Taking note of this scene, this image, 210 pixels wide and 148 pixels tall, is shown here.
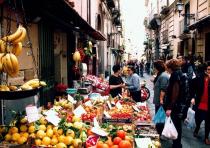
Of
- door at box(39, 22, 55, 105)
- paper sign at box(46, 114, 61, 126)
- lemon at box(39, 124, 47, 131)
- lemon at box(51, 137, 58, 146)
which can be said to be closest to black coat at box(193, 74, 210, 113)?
door at box(39, 22, 55, 105)

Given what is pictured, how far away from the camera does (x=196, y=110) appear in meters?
8.80

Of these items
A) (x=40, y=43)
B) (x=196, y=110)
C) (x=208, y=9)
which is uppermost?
(x=208, y=9)

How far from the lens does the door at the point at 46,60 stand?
886 cm

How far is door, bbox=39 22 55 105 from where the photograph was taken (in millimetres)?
8859

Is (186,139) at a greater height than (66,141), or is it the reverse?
(66,141)

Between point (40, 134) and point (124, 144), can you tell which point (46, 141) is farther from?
point (124, 144)

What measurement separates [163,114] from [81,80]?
208 inches

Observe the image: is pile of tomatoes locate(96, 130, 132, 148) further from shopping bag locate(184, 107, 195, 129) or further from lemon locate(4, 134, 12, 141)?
shopping bag locate(184, 107, 195, 129)

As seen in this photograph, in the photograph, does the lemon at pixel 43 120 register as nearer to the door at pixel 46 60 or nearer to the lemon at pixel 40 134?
the lemon at pixel 40 134

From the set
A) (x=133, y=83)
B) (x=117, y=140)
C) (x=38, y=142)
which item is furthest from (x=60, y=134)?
(x=133, y=83)

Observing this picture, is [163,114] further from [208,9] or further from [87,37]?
[208,9]

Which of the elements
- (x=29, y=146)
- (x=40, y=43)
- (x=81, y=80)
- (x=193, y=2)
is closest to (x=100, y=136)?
(x=29, y=146)

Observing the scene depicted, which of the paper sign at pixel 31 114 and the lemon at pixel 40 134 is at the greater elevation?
the paper sign at pixel 31 114

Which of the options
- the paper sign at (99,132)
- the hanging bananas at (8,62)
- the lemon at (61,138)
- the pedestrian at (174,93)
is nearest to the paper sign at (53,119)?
the lemon at (61,138)
